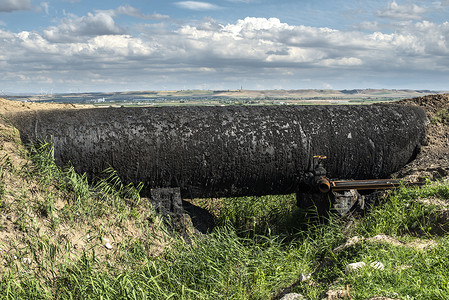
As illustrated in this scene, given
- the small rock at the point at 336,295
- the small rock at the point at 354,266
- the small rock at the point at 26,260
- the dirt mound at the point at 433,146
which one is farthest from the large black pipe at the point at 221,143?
the small rock at the point at 336,295

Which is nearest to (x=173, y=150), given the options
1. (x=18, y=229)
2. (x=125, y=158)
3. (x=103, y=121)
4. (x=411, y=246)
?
(x=125, y=158)

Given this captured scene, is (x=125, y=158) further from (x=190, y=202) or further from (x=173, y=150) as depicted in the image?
(x=190, y=202)

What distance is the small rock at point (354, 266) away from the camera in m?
3.57

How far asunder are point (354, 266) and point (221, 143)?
2698 millimetres

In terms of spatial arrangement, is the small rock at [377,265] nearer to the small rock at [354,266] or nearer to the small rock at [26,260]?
the small rock at [354,266]

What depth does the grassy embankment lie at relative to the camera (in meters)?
3.55

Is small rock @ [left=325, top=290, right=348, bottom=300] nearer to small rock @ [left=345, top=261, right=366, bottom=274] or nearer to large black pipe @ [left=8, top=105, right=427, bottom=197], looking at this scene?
small rock @ [left=345, top=261, right=366, bottom=274]

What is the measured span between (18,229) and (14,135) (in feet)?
5.47

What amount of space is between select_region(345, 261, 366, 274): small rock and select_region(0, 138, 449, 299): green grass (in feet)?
0.19

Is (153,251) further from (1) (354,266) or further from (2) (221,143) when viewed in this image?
(1) (354,266)

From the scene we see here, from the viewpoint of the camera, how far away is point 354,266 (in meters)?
3.61

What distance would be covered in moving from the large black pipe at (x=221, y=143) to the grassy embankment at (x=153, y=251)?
12.4 inches

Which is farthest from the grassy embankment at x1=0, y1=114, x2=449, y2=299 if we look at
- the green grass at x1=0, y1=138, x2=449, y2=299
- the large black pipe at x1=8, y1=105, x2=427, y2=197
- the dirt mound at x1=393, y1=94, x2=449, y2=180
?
the dirt mound at x1=393, y1=94, x2=449, y2=180

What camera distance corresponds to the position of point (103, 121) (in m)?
5.54
